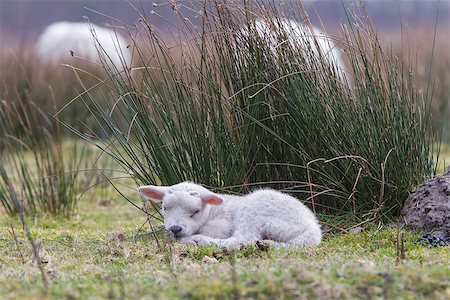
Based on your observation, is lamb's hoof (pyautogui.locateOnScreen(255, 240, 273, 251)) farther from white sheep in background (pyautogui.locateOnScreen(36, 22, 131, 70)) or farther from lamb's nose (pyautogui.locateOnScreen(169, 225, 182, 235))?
white sheep in background (pyautogui.locateOnScreen(36, 22, 131, 70))

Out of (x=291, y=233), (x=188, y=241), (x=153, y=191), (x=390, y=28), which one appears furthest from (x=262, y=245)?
(x=390, y=28)

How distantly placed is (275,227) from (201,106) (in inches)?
48.9

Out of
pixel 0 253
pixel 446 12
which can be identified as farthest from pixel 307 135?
pixel 446 12

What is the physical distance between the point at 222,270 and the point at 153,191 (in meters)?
1.46

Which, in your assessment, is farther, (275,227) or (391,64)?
(391,64)

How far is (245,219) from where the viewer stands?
5.66 metres

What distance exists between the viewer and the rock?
5.94 metres

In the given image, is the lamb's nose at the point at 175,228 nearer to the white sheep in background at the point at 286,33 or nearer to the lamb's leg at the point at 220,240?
the lamb's leg at the point at 220,240

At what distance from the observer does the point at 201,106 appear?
6.34m

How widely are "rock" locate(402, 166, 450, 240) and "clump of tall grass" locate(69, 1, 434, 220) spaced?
25 cm

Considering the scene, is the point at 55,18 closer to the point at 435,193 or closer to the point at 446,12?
the point at 446,12

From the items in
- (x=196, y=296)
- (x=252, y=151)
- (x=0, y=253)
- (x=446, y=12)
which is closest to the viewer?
(x=196, y=296)

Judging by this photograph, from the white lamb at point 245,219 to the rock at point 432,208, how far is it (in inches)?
32.6

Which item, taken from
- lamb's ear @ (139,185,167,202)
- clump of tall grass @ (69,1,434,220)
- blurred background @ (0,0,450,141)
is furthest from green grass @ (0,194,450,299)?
blurred background @ (0,0,450,141)
